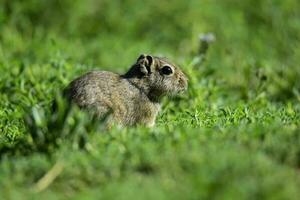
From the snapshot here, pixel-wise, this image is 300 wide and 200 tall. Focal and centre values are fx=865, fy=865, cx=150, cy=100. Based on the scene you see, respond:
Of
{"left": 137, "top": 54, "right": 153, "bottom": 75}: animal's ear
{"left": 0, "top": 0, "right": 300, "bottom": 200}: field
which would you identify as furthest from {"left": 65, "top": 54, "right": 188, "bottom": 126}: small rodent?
{"left": 0, "top": 0, "right": 300, "bottom": 200}: field

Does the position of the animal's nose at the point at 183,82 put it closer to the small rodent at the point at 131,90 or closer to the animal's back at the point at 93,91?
the small rodent at the point at 131,90

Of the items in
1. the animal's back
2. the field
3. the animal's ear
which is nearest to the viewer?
the field

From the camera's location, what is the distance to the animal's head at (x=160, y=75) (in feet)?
27.6

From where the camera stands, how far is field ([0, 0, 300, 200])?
5383 mm

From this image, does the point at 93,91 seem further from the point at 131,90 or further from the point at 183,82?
the point at 183,82

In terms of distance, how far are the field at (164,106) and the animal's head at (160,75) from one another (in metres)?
0.25

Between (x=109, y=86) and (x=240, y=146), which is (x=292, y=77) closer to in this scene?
(x=109, y=86)

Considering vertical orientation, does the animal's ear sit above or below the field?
above

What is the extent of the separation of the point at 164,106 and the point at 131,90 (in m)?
0.69

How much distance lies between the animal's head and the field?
0.83 ft

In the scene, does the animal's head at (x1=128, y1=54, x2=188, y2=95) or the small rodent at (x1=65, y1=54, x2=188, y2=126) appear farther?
the animal's head at (x1=128, y1=54, x2=188, y2=95)

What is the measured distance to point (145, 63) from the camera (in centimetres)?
841

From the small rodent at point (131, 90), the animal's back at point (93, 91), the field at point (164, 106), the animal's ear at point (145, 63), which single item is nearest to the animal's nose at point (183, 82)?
the small rodent at point (131, 90)

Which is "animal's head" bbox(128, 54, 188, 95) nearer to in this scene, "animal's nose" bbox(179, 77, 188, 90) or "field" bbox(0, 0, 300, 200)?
"animal's nose" bbox(179, 77, 188, 90)
